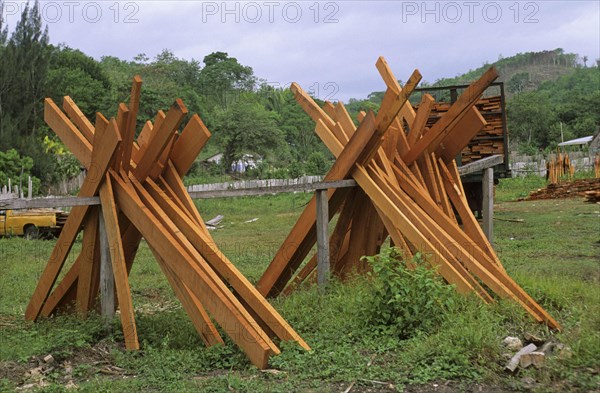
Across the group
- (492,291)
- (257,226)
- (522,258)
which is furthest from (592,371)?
(257,226)

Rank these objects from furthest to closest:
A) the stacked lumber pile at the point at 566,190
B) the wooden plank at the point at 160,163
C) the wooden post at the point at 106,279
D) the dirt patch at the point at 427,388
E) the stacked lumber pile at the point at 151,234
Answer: the stacked lumber pile at the point at 566,190 → the wooden plank at the point at 160,163 → the wooden post at the point at 106,279 → the stacked lumber pile at the point at 151,234 → the dirt patch at the point at 427,388

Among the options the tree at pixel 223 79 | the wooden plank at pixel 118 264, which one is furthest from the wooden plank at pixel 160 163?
the tree at pixel 223 79

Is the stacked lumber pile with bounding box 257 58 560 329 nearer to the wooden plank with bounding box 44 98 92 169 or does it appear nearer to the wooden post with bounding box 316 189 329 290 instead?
the wooden post with bounding box 316 189 329 290

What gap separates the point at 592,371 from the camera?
14.1 feet

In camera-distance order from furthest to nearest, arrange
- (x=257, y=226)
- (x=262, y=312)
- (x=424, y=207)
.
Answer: (x=257, y=226)
(x=424, y=207)
(x=262, y=312)

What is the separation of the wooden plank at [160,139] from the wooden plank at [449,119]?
3.12m

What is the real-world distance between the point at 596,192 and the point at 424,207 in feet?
47.3

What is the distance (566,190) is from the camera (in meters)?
22.8

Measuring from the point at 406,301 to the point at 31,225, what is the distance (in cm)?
1431

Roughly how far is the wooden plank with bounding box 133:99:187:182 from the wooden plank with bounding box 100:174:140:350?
354 mm

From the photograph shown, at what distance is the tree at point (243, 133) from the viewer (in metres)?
40.3

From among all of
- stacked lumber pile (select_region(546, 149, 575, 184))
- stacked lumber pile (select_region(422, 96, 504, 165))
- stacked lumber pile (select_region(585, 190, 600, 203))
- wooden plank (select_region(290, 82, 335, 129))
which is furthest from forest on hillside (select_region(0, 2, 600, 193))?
wooden plank (select_region(290, 82, 335, 129))

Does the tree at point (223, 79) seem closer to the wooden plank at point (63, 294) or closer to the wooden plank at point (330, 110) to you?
the wooden plank at point (330, 110)

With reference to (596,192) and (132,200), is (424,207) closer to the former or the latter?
(132,200)
